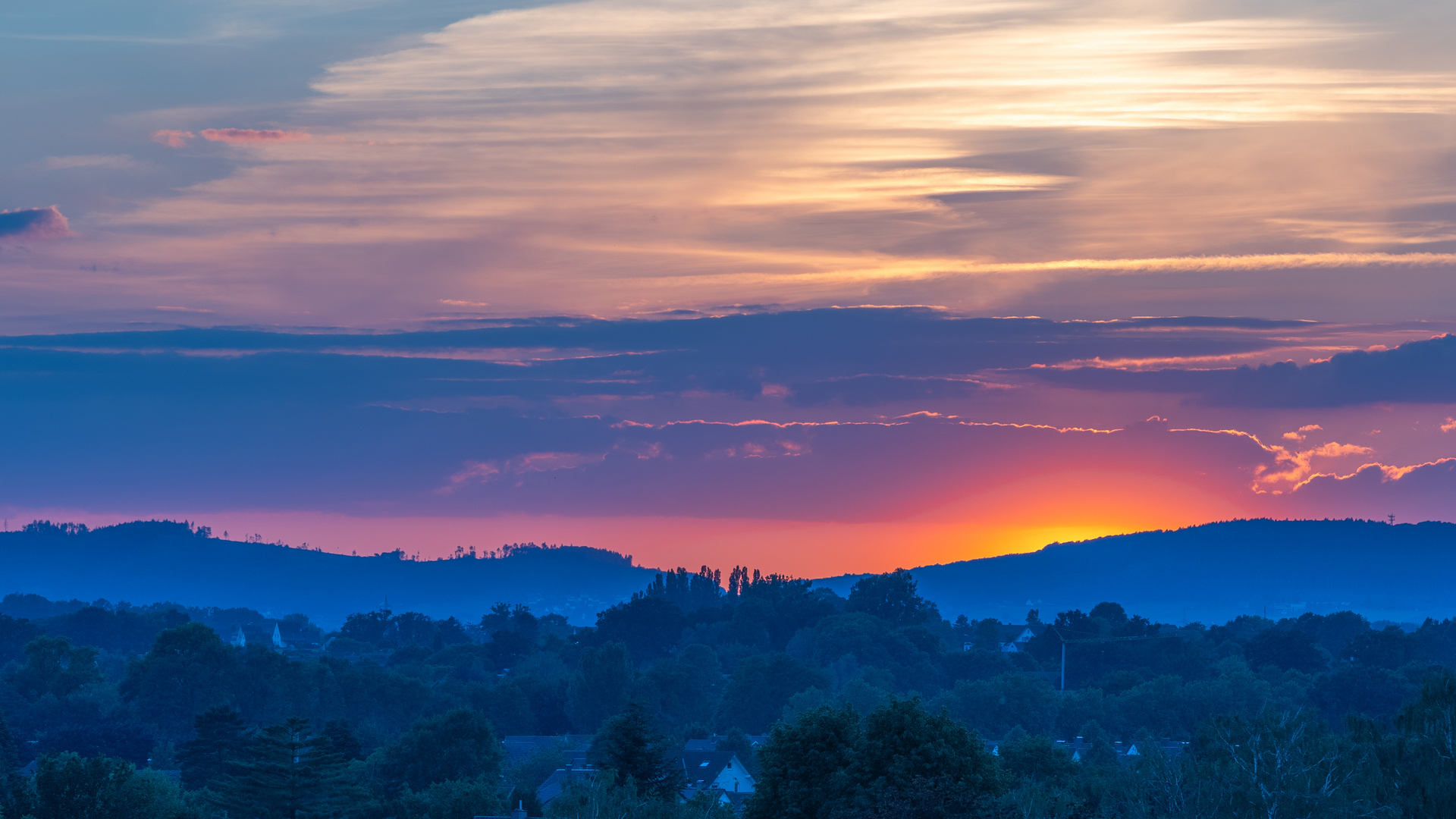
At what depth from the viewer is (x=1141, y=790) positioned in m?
47.1

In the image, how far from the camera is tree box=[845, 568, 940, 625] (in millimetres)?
186000

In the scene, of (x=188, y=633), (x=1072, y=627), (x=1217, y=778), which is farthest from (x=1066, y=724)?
(x=1217, y=778)

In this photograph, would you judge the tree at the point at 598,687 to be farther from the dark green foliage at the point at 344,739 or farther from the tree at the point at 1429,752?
the tree at the point at 1429,752

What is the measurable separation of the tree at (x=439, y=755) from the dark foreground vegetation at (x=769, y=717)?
0.16 metres

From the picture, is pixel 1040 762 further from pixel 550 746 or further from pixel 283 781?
pixel 550 746

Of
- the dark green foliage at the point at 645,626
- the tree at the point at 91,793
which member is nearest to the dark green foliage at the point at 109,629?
the dark green foliage at the point at 645,626

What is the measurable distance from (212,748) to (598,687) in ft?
156

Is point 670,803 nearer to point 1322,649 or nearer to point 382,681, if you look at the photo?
point 382,681

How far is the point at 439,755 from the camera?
274ft

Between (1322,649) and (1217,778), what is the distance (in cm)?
11663

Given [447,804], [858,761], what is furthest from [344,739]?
[858,761]

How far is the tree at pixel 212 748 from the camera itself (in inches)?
3221

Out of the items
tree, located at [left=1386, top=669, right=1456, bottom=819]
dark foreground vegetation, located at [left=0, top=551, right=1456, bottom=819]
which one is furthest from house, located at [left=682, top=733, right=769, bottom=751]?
tree, located at [left=1386, top=669, right=1456, bottom=819]

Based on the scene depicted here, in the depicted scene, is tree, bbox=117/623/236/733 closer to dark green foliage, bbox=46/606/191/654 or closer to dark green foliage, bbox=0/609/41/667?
dark green foliage, bbox=0/609/41/667
